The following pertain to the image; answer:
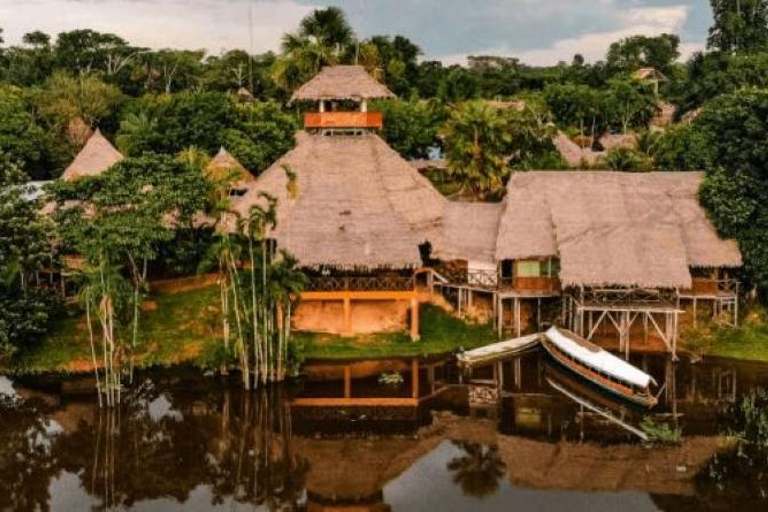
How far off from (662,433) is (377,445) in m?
8.74

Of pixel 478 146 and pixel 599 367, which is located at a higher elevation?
pixel 478 146

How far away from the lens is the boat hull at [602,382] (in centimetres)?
2942

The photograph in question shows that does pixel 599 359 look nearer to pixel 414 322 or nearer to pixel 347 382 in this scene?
pixel 414 322

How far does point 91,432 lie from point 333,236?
12212mm

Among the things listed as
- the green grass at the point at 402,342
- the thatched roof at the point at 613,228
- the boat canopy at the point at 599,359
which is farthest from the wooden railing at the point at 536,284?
the boat canopy at the point at 599,359

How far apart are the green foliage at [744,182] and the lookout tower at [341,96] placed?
1489cm

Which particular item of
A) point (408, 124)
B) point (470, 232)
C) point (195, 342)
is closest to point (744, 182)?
point (470, 232)

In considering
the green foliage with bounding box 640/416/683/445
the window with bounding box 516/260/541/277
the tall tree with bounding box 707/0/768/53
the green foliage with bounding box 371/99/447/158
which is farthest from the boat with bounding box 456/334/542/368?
the tall tree with bounding box 707/0/768/53

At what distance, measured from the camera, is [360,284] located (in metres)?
35.2

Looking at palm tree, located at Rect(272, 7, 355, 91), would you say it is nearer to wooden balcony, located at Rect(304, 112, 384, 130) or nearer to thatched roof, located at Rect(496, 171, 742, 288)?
wooden balcony, located at Rect(304, 112, 384, 130)

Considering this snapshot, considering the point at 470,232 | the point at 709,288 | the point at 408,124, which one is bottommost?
the point at 709,288

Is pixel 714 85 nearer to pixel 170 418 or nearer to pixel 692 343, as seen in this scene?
pixel 692 343

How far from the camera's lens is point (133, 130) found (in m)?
51.5

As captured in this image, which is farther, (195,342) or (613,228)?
(613,228)
